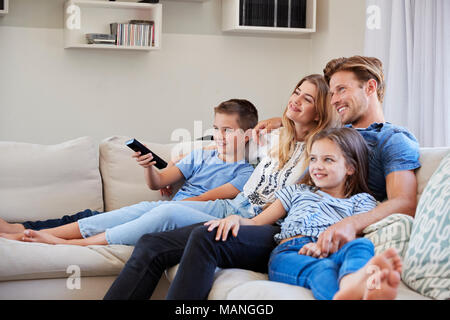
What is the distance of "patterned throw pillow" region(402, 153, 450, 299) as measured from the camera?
144cm

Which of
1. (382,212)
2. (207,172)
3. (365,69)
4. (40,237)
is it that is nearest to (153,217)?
(40,237)

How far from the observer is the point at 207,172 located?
2533 mm

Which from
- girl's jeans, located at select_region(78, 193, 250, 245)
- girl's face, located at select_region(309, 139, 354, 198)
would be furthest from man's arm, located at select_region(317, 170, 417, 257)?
girl's jeans, located at select_region(78, 193, 250, 245)

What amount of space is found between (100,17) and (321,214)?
88.0 inches

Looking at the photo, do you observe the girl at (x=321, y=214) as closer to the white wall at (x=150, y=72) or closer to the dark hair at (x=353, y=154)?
the dark hair at (x=353, y=154)

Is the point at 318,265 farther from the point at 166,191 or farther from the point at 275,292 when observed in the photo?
the point at 166,191

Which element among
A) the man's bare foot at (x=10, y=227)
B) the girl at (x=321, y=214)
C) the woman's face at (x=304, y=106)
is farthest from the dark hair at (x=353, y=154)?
the man's bare foot at (x=10, y=227)

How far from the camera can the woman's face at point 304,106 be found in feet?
7.12

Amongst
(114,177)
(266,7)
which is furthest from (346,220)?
(266,7)

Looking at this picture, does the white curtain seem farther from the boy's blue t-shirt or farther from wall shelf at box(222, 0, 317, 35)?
the boy's blue t-shirt
